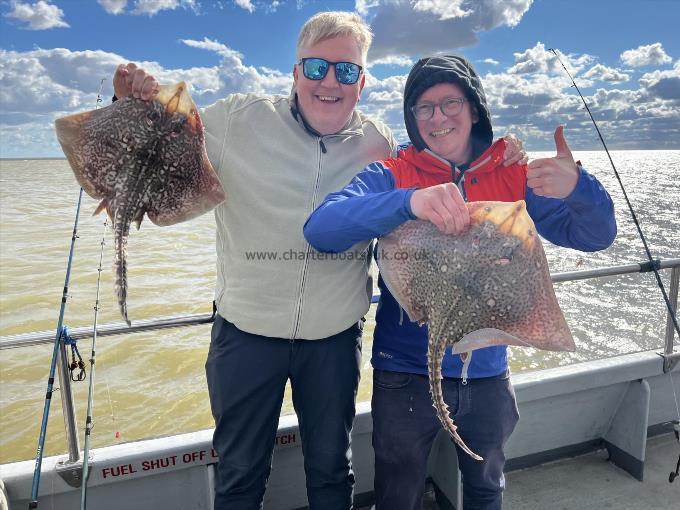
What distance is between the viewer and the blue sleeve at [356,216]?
68.6 inches

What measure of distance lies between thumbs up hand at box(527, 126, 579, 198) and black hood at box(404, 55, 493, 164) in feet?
1.35

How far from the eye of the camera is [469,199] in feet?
7.07

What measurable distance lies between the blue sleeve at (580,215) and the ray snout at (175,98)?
1.54 metres

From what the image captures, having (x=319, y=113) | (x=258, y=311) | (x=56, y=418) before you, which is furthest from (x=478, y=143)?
(x=56, y=418)

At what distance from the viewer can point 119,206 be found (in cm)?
194

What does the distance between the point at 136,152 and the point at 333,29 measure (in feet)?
3.37

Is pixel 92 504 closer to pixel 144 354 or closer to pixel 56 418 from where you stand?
pixel 56 418

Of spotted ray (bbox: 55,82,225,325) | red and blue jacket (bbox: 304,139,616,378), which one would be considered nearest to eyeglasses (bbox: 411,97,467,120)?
red and blue jacket (bbox: 304,139,616,378)

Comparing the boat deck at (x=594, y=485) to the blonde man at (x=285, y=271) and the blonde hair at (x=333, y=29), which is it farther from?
the blonde hair at (x=333, y=29)

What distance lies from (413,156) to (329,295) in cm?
75

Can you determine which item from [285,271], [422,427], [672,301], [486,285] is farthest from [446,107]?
[672,301]

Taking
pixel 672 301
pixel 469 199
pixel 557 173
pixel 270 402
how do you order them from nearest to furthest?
pixel 557 173 < pixel 469 199 < pixel 270 402 < pixel 672 301

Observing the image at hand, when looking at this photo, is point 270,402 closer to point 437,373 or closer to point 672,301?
point 437,373

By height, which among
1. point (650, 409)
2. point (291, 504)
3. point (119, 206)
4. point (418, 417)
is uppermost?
point (119, 206)
